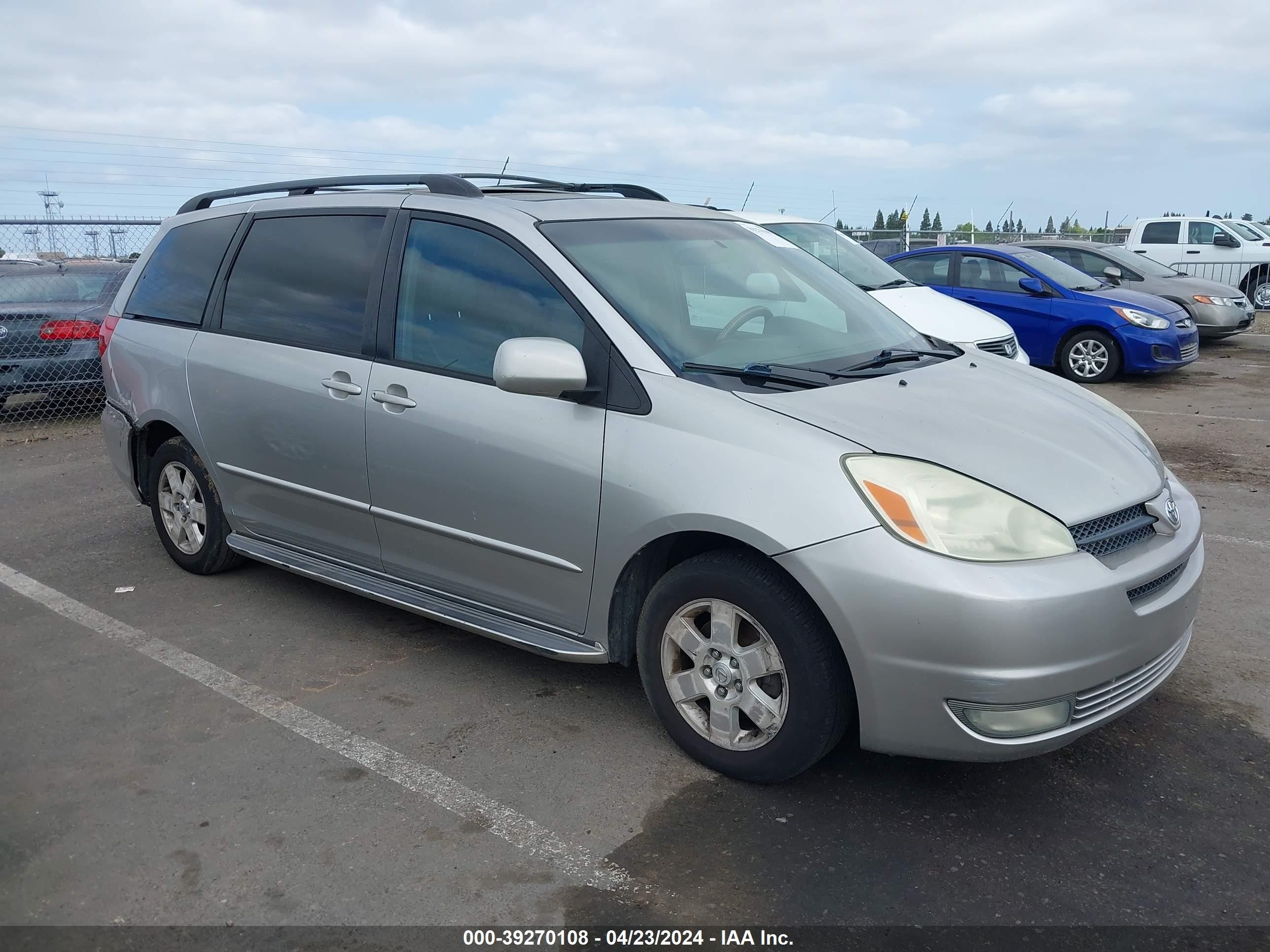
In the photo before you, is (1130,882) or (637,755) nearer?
(1130,882)

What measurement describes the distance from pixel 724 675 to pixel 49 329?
8775 mm

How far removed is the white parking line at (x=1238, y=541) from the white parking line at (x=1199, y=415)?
3958 millimetres

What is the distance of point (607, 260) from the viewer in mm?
3752

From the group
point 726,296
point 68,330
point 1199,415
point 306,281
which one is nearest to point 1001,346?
point 1199,415

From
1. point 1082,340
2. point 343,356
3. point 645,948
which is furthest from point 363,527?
point 1082,340

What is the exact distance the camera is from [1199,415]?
9383 mm

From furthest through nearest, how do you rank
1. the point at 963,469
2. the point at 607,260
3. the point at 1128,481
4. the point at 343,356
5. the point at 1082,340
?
the point at 1082,340 → the point at 343,356 → the point at 607,260 → the point at 1128,481 → the point at 963,469

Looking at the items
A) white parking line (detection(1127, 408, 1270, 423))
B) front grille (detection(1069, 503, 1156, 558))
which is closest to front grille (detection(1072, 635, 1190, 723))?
front grille (detection(1069, 503, 1156, 558))

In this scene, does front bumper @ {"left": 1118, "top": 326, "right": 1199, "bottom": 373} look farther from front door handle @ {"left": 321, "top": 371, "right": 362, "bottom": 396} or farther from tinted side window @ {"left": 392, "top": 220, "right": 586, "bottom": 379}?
front door handle @ {"left": 321, "top": 371, "right": 362, "bottom": 396}

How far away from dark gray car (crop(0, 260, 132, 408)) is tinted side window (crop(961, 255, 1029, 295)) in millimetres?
8666

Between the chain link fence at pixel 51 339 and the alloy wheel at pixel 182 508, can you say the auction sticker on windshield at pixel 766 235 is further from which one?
the chain link fence at pixel 51 339

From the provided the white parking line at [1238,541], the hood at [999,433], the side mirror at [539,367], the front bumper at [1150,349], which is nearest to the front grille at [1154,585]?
the hood at [999,433]

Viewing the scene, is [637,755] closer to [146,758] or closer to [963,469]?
[963,469]

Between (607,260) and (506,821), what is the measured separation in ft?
6.23
